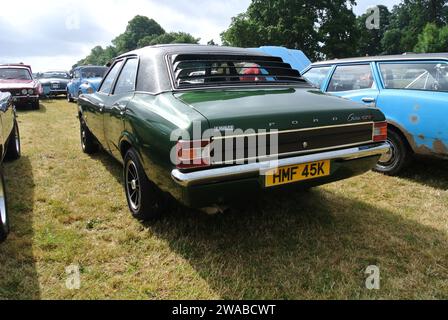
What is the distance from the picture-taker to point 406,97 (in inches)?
174

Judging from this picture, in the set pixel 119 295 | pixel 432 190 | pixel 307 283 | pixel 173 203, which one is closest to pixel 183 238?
pixel 173 203

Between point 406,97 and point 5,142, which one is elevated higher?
point 406,97

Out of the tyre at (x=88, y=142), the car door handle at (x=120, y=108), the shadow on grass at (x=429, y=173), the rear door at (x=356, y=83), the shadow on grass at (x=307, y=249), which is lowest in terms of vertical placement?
the shadow on grass at (x=307, y=249)

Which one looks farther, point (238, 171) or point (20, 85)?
point (20, 85)

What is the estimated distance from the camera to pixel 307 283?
8.02 feet

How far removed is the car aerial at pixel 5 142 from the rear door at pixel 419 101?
4.17 meters

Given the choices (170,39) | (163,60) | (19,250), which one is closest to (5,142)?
(19,250)

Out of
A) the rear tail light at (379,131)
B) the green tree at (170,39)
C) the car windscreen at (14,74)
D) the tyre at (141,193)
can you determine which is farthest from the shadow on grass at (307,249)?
the green tree at (170,39)

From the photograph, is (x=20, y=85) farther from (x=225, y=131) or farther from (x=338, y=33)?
(x=338, y=33)

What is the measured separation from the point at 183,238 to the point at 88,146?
330 cm

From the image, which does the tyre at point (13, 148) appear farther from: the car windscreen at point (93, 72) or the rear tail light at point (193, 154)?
the car windscreen at point (93, 72)

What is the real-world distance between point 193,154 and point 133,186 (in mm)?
1271

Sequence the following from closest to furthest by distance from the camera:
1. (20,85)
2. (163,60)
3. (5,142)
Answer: (163,60)
(5,142)
(20,85)

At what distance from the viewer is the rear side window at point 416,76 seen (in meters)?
4.24
